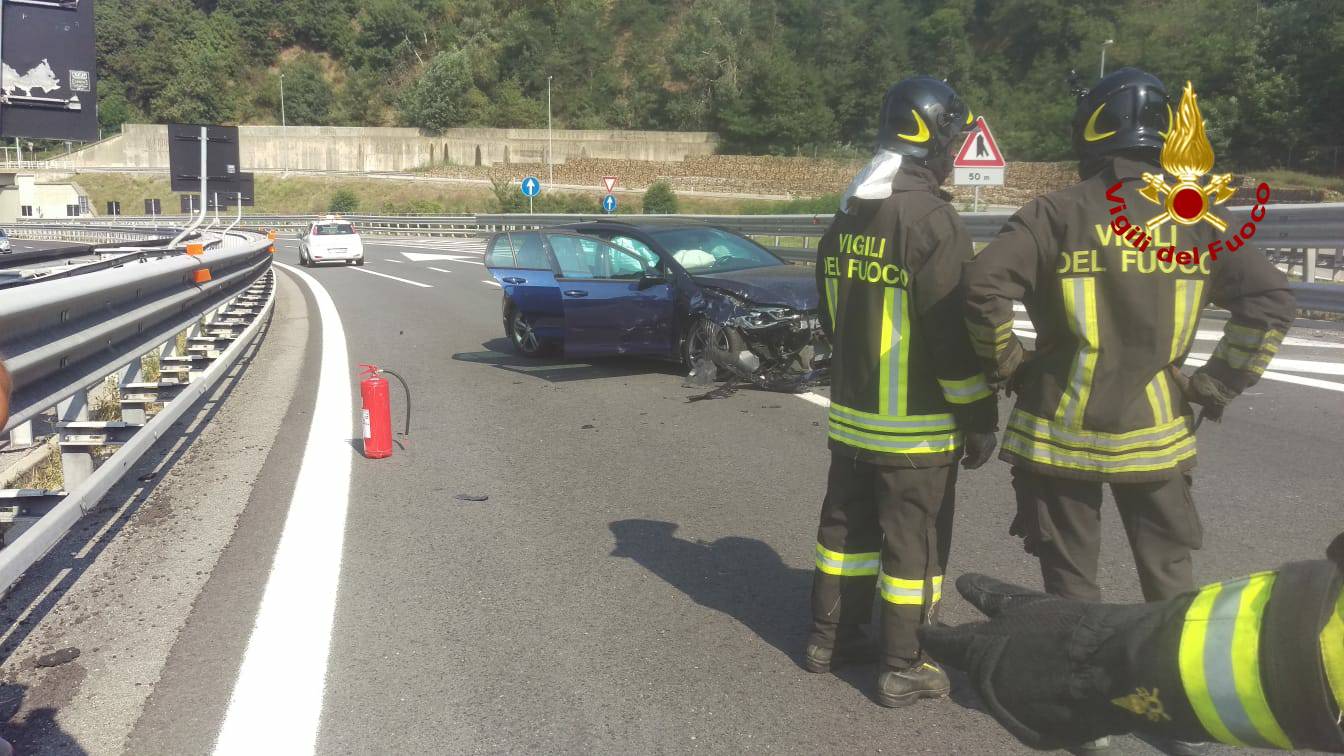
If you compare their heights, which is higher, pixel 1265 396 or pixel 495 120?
pixel 495 120

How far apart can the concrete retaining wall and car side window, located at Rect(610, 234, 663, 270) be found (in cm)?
7548

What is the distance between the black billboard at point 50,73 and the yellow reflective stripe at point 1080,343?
495 cm

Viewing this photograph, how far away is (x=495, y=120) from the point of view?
314ft

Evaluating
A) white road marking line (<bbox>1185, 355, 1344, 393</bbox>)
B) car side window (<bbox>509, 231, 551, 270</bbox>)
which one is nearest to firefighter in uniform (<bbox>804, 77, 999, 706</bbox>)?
white road marking line (<bbox>1185, 355, 1344, 393</bbox>)

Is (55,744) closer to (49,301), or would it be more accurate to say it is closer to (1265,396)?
(49,301)

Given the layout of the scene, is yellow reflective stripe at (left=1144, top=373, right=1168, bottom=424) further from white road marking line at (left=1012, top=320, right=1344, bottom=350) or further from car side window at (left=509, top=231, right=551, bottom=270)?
car side window at (left=509, top=231, right=551, bottom=270)

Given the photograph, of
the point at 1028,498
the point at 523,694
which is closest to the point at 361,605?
the point at 523,694

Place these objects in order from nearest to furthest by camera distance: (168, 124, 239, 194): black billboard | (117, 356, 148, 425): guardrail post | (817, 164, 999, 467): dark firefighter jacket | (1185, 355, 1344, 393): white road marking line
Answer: (817, 164, 999, 467): dark firefighter jacket
(117, 356, 148, 425): guardrail post
(1185, 355, 1344, 393): white road marking line
(168, 124, 239, 194): black billboard

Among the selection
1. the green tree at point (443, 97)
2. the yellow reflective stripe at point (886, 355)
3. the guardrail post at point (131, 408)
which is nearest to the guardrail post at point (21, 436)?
the guardrail post at point (131, 408)

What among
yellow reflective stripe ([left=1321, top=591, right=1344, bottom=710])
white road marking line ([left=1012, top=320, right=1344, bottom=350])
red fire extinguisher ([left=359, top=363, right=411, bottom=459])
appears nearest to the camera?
yellow reflective stripe ([left=1321, top=591, right=1344, bottom=710])

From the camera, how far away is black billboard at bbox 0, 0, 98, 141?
5.34 metres

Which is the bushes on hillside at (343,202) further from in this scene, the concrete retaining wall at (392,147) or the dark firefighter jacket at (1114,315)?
the dark firefighter jacket at (1114,315)

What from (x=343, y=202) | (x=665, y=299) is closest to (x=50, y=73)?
(x=665, y=299)

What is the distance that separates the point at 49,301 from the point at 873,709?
3.84 meters
